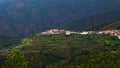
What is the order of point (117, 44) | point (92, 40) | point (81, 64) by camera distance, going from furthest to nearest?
1. point (92, 40)
2. point (117, 44)
3. point (81, 64)

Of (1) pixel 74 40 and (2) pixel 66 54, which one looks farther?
(1) pixel 74 40

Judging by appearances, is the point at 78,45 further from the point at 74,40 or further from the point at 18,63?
the point at 18,63

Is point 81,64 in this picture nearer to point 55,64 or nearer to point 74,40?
point 55,64

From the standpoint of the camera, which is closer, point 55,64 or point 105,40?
point 55,64

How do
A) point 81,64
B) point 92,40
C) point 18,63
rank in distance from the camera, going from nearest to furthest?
1. point 18,63
2. point 81,64
3. point 92,40

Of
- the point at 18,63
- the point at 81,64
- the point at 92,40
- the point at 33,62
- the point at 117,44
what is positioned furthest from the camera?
the point at 92,40

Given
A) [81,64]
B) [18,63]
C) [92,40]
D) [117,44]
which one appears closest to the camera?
[18,63]

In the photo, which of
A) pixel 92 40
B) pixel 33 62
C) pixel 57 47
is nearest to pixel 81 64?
pixel 33 62

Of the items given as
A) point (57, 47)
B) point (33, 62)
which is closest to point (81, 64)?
point (33, 62)
